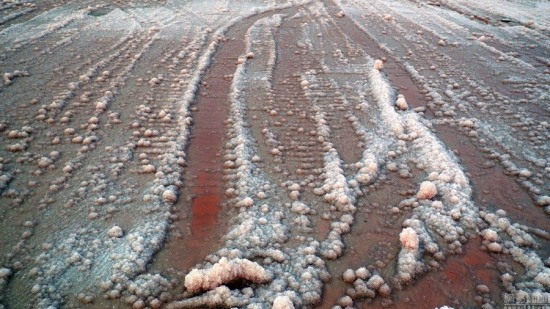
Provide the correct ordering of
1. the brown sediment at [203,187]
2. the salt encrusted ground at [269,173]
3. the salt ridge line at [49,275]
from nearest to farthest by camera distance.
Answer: the salt ridge line at [49,275] < the salt encrusted ground at [269,173] < the brown sediment at [203,187]

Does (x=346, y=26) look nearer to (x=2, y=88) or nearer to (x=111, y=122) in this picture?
(x=111, y=122)

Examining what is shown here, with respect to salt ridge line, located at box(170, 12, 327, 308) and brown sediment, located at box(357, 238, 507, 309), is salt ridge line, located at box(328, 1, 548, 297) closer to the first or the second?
brown sediment, located at box(357, 238, 507, 309)

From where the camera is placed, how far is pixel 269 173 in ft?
10.1

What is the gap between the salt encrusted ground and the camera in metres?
2.20

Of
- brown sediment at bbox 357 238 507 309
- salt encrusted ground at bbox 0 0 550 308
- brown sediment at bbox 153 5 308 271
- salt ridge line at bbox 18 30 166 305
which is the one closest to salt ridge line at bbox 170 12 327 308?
salt encrusted ground at bbox 0 0 550 308

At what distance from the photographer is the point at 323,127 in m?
3.69

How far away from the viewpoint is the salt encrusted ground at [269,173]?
86.6 inches

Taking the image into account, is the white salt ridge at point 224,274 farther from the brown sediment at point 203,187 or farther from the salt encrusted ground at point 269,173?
the brown sediment at point 203,187

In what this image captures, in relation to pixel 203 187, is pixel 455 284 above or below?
below

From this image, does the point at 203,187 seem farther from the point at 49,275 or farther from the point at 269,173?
the point at 49,275

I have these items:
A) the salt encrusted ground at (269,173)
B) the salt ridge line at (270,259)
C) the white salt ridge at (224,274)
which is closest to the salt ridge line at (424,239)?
the salt encrusted ground at (269,173)

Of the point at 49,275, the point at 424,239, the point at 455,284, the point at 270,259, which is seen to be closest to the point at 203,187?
the point at 270,259

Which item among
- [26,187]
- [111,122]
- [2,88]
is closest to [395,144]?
[111,122]

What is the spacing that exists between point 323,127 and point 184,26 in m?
3.94
